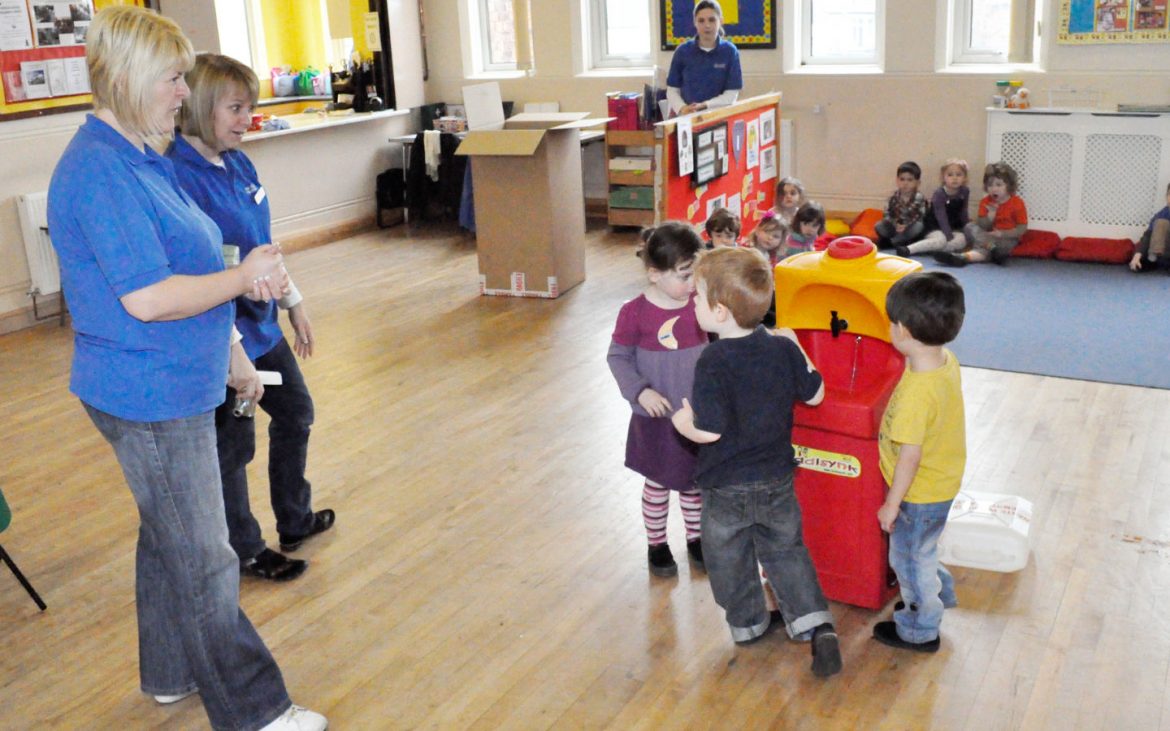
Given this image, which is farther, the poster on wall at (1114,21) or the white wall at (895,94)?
the white wall at (895,94)

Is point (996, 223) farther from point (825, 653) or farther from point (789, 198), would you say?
point (825, 653)

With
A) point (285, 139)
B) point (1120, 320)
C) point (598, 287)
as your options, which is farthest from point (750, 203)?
point (285, 139)

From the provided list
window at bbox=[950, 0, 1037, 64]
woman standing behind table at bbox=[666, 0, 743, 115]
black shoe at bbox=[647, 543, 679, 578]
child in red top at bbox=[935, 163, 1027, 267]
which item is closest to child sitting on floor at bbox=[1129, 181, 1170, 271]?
child in red top at bbox=[935, 163, 1027, 267]

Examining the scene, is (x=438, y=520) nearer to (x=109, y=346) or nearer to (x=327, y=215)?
(x=109, y=346)

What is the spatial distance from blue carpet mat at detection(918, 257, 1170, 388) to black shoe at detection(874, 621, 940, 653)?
231cm

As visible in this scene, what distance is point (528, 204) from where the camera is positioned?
6215 millimetres

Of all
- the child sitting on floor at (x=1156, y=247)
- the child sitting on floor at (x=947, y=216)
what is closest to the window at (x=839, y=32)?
the child sitting on floor at (x=947, y=216)

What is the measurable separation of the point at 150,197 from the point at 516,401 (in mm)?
2698

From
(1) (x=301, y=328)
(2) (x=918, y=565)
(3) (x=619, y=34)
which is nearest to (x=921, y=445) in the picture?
A: (2) (x=918, y=565)

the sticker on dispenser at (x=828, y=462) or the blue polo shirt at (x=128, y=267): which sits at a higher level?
the blue polo shirt at (x=128, y=267)

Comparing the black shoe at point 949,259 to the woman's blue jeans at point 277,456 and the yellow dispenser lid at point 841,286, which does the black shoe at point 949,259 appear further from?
the woman's blue jeans at point 277,456

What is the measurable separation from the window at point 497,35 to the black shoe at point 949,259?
386 centimetres

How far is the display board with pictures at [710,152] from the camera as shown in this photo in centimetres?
595

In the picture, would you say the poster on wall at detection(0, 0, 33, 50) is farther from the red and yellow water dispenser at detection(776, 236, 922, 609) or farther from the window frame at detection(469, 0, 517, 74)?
the red and yellow water dispenser at detection(776, 236, 922, 609)
